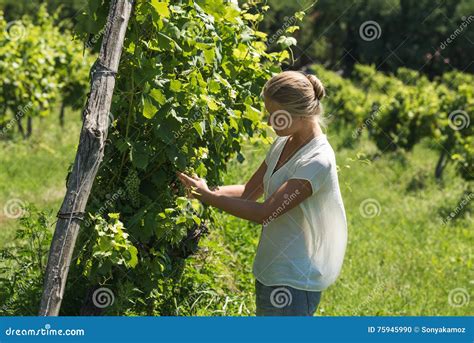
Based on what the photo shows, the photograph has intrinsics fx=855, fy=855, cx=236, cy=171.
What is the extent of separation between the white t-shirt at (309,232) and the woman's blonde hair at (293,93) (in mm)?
156

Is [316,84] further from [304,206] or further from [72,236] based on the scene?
[72,236]

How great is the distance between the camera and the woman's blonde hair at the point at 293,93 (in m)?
3.39

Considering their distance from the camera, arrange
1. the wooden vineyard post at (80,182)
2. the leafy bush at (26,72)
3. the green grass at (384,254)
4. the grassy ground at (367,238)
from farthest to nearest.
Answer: the leafy bush at (26,72) < the green grass at (384,254) < the grassy ground at (367,238) < the wooden vineyard post at (80,182)

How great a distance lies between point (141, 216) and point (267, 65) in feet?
4.09

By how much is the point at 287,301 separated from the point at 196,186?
65 cm

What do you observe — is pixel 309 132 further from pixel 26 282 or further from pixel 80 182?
pixel 26 282

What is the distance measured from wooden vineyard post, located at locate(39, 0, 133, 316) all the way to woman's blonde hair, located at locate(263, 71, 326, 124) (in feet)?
2.13

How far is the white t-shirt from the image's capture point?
11.4 feet

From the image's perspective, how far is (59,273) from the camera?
3.36 meters

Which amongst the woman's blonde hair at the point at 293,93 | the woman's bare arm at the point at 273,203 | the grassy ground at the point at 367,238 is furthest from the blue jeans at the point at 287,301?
the grassy ground at the point at 367,238

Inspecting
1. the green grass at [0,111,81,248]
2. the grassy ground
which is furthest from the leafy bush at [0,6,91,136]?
the grassy ground

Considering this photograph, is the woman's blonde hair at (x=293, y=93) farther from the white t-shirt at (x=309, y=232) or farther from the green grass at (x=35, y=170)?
the green grass at (x=35, y=170)

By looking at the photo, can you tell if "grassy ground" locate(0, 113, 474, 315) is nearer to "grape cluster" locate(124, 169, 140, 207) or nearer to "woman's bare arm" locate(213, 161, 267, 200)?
"woman's bare arm" locate(213, 161, 267, 200)

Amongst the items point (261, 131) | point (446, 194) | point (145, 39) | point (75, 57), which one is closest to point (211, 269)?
point (261, 131)
